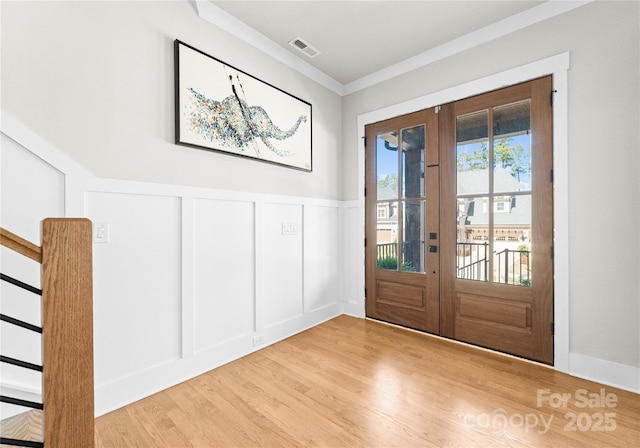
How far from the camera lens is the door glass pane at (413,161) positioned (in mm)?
2967

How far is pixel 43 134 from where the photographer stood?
1.58 m

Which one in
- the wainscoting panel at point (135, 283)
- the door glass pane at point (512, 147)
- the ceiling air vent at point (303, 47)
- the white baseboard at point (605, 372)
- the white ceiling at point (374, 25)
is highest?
the white ceiling at point (374, 25)

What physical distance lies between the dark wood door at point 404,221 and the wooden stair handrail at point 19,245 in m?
2.79

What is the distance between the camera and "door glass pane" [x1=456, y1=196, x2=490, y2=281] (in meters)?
2.59

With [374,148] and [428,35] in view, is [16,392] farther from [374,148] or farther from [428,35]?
[428,35]

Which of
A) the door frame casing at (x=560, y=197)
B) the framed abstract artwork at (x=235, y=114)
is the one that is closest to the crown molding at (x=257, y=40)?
the framed abstract artwork at (x=235, y=114)

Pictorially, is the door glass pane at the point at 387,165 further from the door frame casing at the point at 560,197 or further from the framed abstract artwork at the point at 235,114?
the door frame casing at the point at 560,197

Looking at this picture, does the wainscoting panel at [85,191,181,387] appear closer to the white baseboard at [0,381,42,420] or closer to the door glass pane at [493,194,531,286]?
the white baseboard at [0,381,42,420]

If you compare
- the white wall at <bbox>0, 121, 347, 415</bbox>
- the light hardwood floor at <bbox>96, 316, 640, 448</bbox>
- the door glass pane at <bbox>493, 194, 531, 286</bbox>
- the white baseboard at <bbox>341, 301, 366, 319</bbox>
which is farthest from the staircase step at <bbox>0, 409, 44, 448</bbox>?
the door glass pane at <bbox>493, 194, 531, 286</bbox>

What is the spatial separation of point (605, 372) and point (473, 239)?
4.07ft

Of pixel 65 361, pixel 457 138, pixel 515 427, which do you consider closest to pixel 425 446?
pixel 515 427

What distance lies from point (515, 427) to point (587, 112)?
2.17 metres

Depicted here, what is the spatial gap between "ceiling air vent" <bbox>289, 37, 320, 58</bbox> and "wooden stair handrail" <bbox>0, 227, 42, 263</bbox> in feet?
8.60

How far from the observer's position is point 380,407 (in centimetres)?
179
